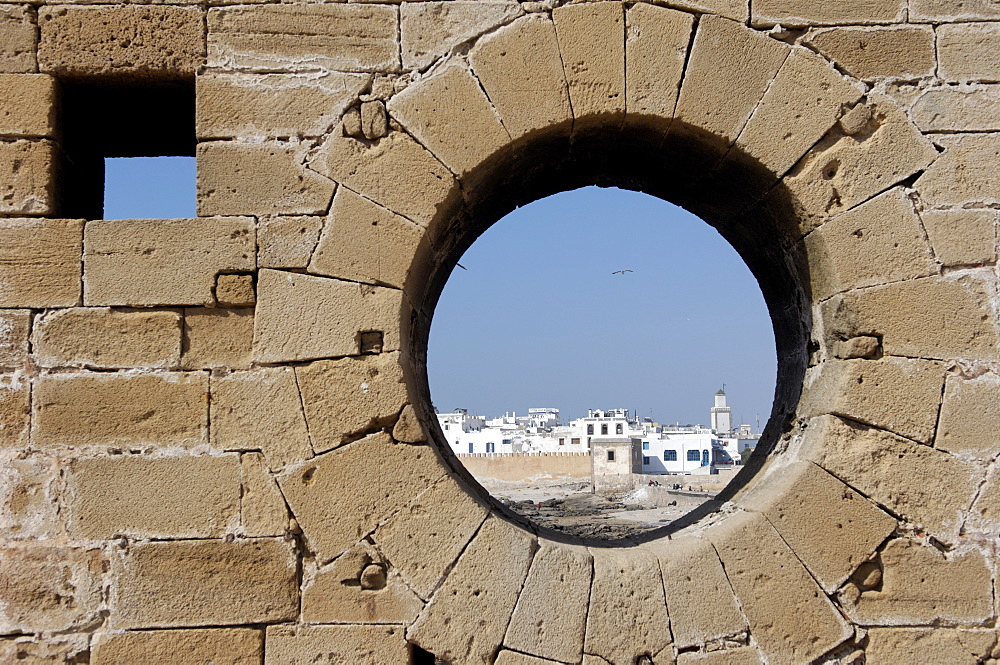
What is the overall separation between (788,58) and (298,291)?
8.12 feet

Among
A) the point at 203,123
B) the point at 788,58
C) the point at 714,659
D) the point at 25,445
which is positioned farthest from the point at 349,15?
the point at 714,659

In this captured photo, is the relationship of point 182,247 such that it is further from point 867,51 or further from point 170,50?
A: point 867,51

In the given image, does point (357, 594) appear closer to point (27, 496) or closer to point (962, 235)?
point (27, 496)

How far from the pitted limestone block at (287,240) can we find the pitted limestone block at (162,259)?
54 millimetres

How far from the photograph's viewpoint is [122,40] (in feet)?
12.3

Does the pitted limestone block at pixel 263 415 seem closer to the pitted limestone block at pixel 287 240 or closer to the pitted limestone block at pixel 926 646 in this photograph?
the pitted limestone block at pixel 287 240

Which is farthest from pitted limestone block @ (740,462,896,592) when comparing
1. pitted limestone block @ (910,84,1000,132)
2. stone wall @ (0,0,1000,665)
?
pitted limestone block @ (910,84,1000,132)

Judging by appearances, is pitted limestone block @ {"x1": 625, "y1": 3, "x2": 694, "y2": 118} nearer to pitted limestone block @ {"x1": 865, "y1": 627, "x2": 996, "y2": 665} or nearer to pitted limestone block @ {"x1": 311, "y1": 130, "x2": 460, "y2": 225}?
pitted limestone block @ {"x1": 311, "y1": 130, "x2": 460, "y2": 225}

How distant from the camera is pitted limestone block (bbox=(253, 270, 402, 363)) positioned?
3.59 meters

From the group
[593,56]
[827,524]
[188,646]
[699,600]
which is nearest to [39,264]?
[188,646]

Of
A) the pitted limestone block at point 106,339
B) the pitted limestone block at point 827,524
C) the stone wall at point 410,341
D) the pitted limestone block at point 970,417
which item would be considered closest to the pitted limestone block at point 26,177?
the stone wall at point 410,341

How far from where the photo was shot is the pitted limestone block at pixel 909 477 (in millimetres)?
3574

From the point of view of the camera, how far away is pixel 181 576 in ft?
11.5

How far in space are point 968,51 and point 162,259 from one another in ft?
12.6
